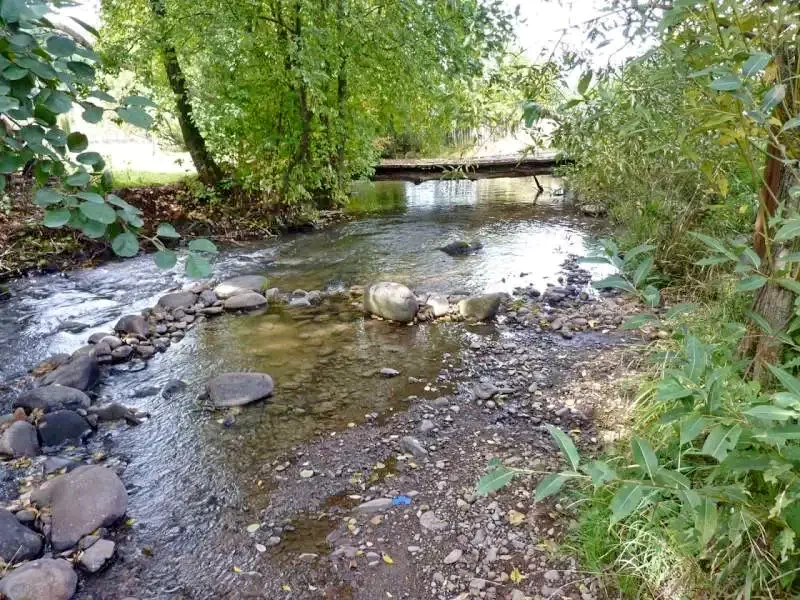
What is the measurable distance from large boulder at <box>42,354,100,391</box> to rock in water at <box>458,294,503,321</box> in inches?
144

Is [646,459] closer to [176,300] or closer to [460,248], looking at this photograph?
[176,300]

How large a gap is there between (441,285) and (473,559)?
4.97 meters

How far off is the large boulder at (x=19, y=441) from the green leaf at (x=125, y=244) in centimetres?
346

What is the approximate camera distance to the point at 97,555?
9.04 ft

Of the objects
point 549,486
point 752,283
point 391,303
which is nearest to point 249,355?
point 391,303

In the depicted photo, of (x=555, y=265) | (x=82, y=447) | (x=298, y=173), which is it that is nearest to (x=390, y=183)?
(x=298, y=173)

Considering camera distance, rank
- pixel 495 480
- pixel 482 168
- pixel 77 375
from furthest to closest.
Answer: pixel 482 168 → pixel 77 375 → pixel 495 480

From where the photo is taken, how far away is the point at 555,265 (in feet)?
27.0

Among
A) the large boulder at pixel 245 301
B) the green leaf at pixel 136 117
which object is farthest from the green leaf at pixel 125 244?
the large boulder at pixel 245 301

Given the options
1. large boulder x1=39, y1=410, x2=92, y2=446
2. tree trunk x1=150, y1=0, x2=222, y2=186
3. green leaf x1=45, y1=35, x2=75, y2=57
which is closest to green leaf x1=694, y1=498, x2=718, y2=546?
green leaf x1=45, y1=35, x2=75, y2=57

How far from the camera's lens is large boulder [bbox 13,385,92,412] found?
4191 mm

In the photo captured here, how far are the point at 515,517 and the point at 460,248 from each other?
6.66m

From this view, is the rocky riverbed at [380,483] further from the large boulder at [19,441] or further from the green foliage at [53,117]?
the green foliage at [53,117]

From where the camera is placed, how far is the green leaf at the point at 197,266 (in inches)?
42.4
